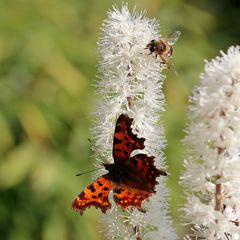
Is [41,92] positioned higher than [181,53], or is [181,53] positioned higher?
[181,53]

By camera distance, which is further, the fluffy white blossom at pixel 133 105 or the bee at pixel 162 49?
the bee at pixel 162 49

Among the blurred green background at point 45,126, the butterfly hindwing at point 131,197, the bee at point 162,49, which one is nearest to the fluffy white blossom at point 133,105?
the bee at point 162,49

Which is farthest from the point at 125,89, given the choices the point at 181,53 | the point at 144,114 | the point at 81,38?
the point at 181,53

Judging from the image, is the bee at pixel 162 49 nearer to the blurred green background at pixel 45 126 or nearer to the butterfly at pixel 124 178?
the butterfly at pixel 124 178

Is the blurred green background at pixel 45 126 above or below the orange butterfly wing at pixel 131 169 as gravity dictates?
above

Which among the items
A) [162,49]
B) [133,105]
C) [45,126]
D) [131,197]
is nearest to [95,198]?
[131,197]

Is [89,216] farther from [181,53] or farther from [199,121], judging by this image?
[199,121]

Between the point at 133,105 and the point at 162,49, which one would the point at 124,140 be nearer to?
the point at 133,105
